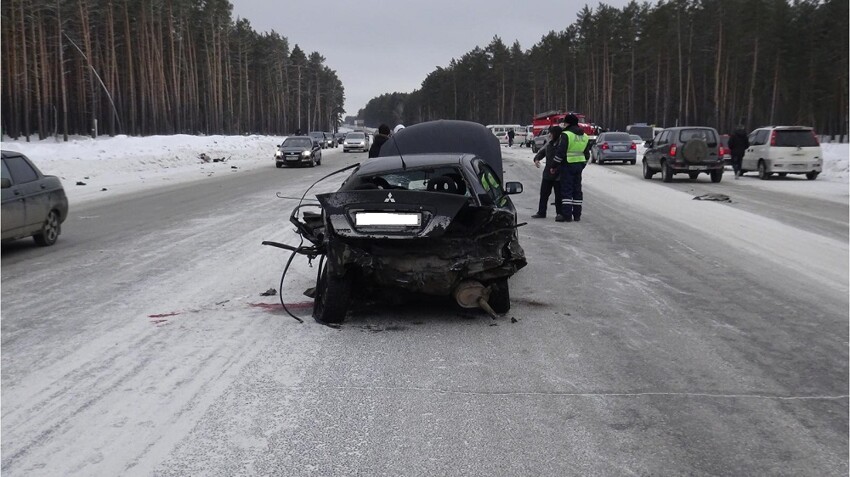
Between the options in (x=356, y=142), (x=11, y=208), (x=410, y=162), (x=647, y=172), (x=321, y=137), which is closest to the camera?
(x=410, y=162)

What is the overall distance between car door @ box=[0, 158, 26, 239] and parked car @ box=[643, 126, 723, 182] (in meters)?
19.6

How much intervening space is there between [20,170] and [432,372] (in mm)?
8292

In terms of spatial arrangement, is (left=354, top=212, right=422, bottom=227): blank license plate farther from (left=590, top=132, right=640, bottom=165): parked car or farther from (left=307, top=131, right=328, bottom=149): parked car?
(left=307, top=131, right=328, bottom=149): parked car

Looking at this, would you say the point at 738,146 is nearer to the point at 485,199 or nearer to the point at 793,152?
the point at 793,152

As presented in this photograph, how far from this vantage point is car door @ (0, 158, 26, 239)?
9914 millimetres

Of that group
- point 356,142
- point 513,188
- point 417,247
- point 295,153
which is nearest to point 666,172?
point 513,188

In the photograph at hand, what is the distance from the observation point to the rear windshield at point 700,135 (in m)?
23.9

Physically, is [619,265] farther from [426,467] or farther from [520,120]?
[520,120]

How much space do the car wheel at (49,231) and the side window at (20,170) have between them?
25.0 inches

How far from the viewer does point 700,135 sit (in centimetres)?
2422

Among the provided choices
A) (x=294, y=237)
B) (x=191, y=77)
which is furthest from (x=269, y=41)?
(x=294, y=237)

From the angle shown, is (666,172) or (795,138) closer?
(666,172)

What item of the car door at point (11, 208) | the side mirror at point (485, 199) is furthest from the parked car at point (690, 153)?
the car door at point (11, 208)

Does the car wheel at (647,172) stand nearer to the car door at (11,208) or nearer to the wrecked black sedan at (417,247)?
the wrecked black sedan at (417,247)
